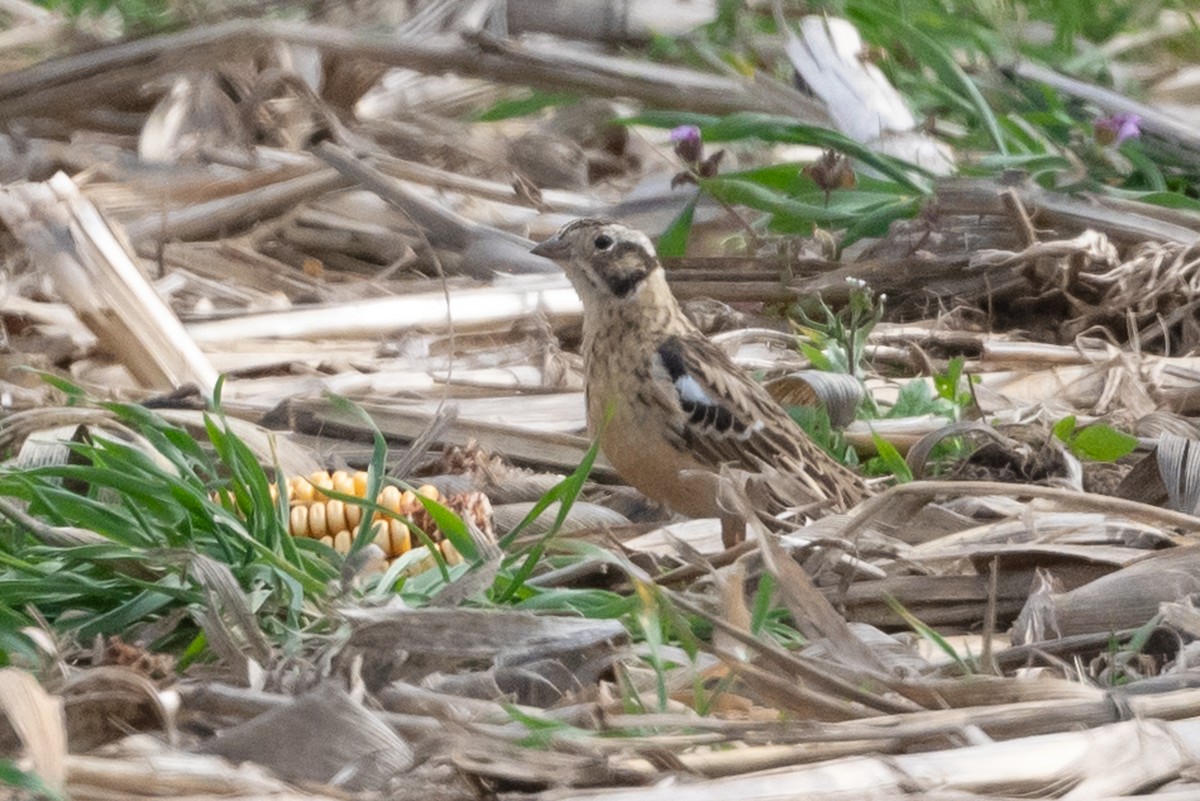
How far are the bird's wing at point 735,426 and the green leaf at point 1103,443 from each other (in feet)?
1.52

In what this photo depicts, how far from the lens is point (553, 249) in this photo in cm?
440

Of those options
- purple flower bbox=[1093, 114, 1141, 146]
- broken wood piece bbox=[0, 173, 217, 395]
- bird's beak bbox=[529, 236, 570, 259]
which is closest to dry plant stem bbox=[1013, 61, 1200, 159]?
purple flower bbox=[1093, 114, 1141, 146]

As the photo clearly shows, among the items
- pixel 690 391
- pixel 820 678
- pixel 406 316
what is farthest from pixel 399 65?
pixel 820 678

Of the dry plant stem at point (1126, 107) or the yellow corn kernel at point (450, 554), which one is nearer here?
the yellow corn kernel at point (450, 554)

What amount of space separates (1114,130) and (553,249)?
6.32 feet

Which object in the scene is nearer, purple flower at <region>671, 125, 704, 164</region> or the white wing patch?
the white wing patch

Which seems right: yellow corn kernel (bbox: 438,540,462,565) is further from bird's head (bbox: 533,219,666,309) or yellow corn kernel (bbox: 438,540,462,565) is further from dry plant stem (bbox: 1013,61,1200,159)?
dry plant stem (bbox: 1013,61,1200,159)

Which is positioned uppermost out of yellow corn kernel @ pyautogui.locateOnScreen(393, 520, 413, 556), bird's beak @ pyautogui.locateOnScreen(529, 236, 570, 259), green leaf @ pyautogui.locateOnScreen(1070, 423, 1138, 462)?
bird's beak @ pyautogui.locateOnScreen(529, 236, 570, 259)

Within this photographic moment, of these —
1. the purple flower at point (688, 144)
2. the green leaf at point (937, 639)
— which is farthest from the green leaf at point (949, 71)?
the green leaf at point (937, 639)

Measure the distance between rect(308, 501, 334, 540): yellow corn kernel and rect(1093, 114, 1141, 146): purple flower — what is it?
10.3 ft

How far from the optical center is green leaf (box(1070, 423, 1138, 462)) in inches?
152

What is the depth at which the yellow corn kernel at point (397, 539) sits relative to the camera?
10.3 feet

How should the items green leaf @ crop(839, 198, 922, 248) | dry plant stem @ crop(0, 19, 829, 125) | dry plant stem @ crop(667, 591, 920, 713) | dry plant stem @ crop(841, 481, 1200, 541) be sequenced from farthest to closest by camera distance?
dry plant stem @ crop(0, 19, 829, 125) < green leaf @ crop(839, 198, 922, 248) < dry plant stem @ crop(841, 481, 1200, 541) < dry plant stem @ crop(667, 591, 920, 713)

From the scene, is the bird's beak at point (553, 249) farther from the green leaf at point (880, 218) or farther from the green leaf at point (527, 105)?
the green leaf at point (527, 105)
